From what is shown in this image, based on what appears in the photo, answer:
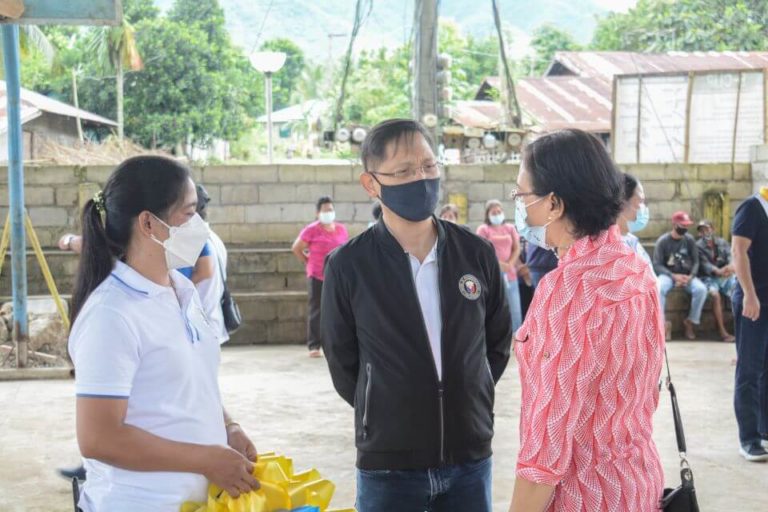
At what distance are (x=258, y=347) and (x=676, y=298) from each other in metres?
4.69

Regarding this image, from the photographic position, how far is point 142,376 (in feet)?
7.45

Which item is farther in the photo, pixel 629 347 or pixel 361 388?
pixel 361 388

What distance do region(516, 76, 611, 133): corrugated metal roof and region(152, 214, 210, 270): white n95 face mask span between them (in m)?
23.0

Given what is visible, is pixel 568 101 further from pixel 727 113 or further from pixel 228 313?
pixel 228 313

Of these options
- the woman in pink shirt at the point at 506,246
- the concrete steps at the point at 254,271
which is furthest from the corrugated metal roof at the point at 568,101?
the woman in pink shirt at the point at 506,246

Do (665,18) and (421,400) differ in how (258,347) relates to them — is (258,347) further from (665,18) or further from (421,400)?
(665,18)

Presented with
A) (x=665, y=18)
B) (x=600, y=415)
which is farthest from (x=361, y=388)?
(x=665, y=18)

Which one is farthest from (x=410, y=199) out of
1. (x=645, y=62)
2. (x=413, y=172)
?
(x=645, y=62)

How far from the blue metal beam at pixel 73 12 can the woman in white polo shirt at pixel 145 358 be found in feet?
10.9

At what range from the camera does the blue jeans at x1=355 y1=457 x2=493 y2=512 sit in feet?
9.46

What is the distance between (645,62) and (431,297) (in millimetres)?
24030

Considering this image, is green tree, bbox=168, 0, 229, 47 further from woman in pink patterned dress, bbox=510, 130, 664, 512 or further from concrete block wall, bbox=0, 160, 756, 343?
woman in pink patterned dress, bbox=510, 130, 664, 512

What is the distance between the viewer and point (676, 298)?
11.9 meters

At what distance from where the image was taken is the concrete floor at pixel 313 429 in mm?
5480
